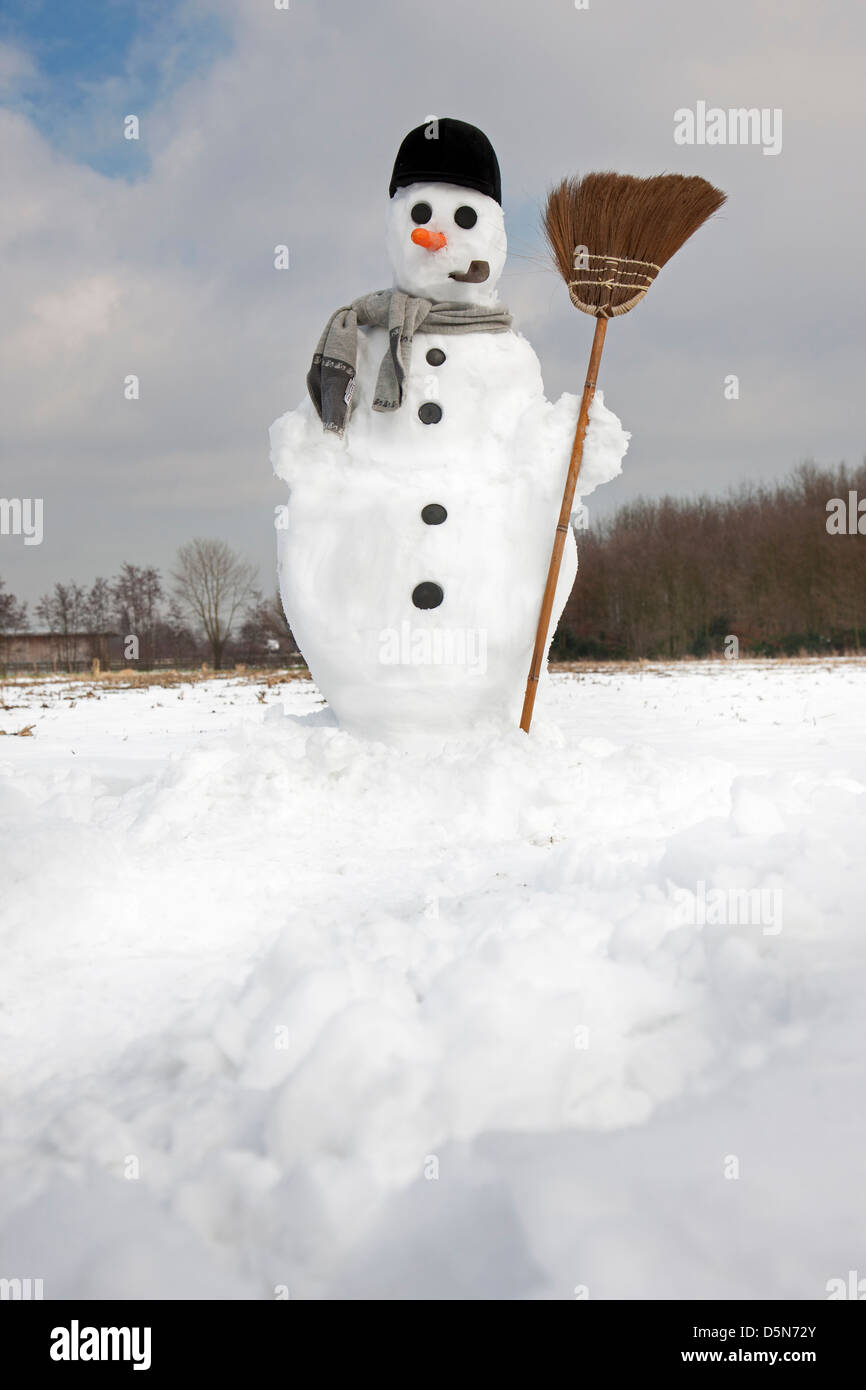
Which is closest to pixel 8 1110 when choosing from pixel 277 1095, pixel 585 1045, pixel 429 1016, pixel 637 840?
pixel 277 1095

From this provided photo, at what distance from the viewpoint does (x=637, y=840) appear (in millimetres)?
2959

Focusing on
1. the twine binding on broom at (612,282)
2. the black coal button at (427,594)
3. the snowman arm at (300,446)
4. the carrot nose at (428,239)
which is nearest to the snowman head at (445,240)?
the carrot nose at (428,239)

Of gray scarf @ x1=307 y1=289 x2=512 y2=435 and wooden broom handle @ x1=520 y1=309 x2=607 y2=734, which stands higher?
gray scarf @ x1=307 y1=289 x2=512 y2=435

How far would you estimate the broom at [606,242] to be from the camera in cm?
400

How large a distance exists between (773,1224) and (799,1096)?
30 cm

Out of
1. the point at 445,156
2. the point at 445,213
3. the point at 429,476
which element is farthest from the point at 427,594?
the point at 445,156

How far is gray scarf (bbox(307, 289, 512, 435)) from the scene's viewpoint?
3961mm

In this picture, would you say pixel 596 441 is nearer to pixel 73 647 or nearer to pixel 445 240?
pixel 445 240

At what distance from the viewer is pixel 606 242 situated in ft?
13.3

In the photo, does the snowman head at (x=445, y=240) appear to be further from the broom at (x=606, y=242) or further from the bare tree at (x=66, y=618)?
the bare tree at (x=66, y=618)


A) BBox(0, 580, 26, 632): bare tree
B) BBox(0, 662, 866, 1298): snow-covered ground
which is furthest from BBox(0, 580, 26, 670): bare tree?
BBox(0, 662, 866, 1298): snow-covered ground

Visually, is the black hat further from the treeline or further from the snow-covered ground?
the treeline

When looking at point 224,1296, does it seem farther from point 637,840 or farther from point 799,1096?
point 637,840

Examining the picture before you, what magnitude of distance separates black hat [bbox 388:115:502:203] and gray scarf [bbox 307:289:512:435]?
55 cm
